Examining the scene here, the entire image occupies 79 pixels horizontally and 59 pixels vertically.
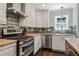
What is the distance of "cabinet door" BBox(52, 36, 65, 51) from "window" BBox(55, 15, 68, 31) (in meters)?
0.32

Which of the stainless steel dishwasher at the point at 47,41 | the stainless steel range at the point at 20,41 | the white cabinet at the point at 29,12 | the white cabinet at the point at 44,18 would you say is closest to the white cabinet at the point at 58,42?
the stainless steel dishwasher at the point at 47,41

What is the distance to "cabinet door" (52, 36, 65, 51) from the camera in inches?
117

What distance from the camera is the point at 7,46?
1.12m

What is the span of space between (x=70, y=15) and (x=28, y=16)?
3.95 feet

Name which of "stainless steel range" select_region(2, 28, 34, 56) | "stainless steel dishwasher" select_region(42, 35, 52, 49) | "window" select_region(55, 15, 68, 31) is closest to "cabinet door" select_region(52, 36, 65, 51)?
"stainless steel dishwasher" select_region(42, 35, 52, 49)

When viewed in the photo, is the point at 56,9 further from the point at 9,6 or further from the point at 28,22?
the point at 9,6

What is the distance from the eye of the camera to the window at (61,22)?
3.01m

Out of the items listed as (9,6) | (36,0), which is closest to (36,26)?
(9,6)

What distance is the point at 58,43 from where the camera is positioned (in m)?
3.02

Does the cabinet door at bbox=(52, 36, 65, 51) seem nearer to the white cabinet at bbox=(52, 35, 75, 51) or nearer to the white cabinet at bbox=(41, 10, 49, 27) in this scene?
the white cabinet at bbox=(52, 35, 75, 51)

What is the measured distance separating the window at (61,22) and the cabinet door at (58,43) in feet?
1.05

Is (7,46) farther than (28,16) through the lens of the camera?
No

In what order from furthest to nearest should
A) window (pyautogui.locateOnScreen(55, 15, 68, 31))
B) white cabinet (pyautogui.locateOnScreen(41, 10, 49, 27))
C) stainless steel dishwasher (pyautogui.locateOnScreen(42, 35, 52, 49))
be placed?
stainless steel dishwasher (pyautogui.locateOnScreen(42, 35, 52, 49))
window (pyautogui.locateOnScreen(55, 15, 68, 31))
white cabinet (pyautogui.locateOnScreen(41, 10, 49, 27))

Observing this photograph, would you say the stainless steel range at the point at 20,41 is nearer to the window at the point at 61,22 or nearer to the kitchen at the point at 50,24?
the kitchen at the point at 50,24
